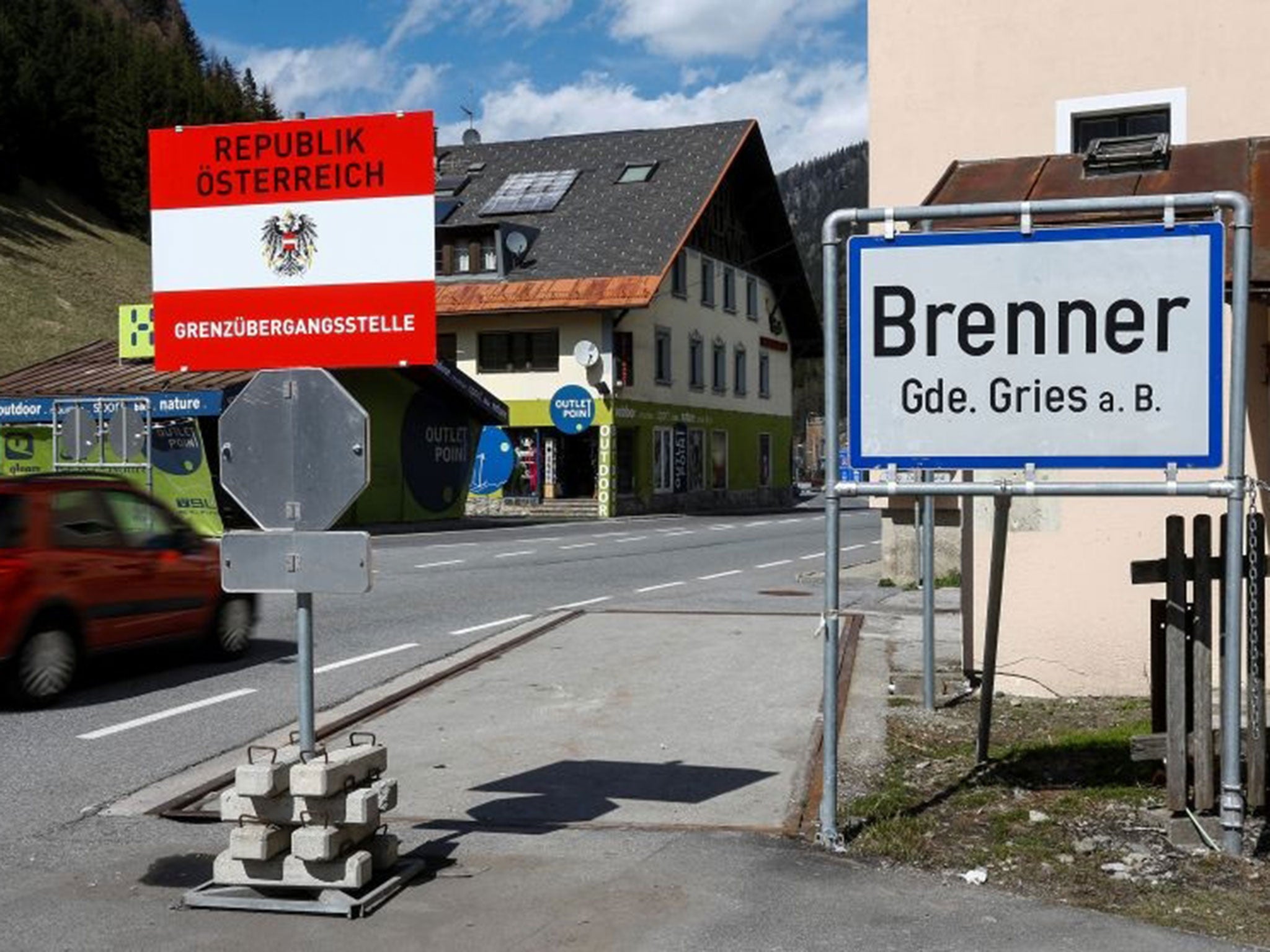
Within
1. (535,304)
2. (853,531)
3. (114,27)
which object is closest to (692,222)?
(535,304)

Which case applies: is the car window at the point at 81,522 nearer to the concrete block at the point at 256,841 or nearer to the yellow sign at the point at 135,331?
the concrete block at the point at 256,841

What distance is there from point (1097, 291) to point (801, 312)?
54753mm

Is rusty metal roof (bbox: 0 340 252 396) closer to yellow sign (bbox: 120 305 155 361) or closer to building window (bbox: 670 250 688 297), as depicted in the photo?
yellow sign (bbox: 120 305 155 361)

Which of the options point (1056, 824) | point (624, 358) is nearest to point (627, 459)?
point (624, 358)

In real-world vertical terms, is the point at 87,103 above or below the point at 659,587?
→ above

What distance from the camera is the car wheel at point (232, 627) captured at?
38.0 feet

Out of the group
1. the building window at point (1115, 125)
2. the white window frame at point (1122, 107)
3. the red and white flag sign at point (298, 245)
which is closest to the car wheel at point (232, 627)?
the red and white flag sign at point (298, 245)

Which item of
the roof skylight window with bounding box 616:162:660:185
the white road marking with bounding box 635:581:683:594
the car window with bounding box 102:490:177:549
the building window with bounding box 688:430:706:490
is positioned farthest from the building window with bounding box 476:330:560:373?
the car window with bounding box 102:490:177:549

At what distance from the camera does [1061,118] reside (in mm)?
11602

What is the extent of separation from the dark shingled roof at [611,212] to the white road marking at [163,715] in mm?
32557

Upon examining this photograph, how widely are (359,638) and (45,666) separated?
3628 millimetres

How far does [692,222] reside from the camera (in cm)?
4472

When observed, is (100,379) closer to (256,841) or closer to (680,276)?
(680,276)

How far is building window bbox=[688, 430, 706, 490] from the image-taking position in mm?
49781
